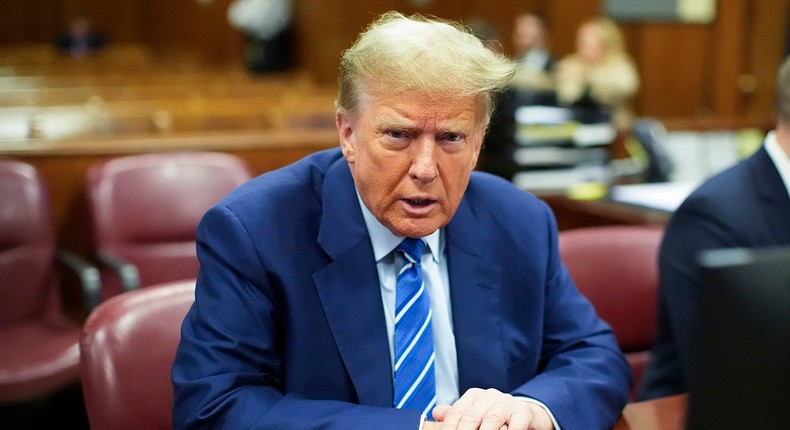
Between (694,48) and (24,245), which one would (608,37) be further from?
(24,245)

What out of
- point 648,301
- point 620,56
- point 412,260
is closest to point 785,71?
point 648,301

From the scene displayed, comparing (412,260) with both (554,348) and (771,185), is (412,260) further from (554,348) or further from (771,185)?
(771,185)

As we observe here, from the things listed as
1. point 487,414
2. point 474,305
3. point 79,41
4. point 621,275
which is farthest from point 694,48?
point 79,41

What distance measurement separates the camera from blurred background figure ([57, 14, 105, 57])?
1329 centimetres

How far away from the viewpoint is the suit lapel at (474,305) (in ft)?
5.03

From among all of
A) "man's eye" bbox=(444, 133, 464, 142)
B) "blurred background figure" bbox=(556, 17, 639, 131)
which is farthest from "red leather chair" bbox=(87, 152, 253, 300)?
"blurred background figure" bbox=(556, 17, 639, 131)

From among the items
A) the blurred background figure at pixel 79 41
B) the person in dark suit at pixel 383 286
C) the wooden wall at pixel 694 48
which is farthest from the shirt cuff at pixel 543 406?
the blurred background figure at pixel 79 41

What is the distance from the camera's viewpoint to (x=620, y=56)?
6.43m

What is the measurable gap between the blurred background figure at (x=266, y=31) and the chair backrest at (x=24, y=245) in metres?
8.41

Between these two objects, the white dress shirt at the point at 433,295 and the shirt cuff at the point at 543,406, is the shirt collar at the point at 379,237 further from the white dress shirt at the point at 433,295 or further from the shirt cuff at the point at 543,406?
the shirt cuff at the point at 543,406

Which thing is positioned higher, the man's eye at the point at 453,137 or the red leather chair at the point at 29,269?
the man's eye at the point at 453,137

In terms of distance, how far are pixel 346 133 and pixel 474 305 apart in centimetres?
39

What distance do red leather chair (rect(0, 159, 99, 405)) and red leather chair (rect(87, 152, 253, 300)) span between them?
0.19 m

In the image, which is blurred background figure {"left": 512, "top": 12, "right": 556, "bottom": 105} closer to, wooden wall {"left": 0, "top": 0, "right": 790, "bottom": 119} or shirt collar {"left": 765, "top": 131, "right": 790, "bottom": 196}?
wooden wall {"left": 0, "top": 0, "right": 790, "bottom": 119}
